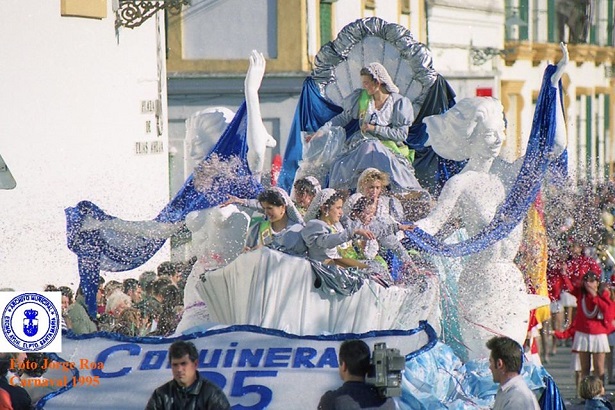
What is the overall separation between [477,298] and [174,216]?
7.50ft

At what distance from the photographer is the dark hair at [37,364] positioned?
13.8 meters

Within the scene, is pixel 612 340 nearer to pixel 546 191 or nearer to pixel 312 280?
pixel 546 191

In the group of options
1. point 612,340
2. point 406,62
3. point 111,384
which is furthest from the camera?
point 612,340

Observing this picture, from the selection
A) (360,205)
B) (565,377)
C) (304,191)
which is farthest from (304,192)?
(565,377)

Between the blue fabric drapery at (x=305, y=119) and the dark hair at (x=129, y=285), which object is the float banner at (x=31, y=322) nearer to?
the dark hair at (x=129, y=285)

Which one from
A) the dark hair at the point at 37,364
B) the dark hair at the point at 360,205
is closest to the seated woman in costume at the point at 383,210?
the dark hair at the point at 360,205

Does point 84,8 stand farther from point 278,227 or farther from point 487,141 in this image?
point 278,227

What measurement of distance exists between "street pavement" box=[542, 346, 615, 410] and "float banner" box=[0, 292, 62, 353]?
5114 millimetres

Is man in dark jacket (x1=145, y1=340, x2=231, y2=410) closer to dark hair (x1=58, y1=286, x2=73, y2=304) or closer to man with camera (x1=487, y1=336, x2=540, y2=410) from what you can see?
man with camera (x1=487, y1=336, x2=540, y2=410)

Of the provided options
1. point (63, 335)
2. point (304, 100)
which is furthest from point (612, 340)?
point (63, 335)

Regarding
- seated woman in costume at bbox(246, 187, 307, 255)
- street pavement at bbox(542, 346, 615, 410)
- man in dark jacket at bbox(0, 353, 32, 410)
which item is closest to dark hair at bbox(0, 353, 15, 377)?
man in dark jacket at bbox(0, 353, 32, 410)

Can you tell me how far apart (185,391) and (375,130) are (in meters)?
5.19

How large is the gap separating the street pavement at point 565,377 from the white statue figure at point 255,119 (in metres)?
3.71

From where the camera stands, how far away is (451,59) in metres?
36.0
